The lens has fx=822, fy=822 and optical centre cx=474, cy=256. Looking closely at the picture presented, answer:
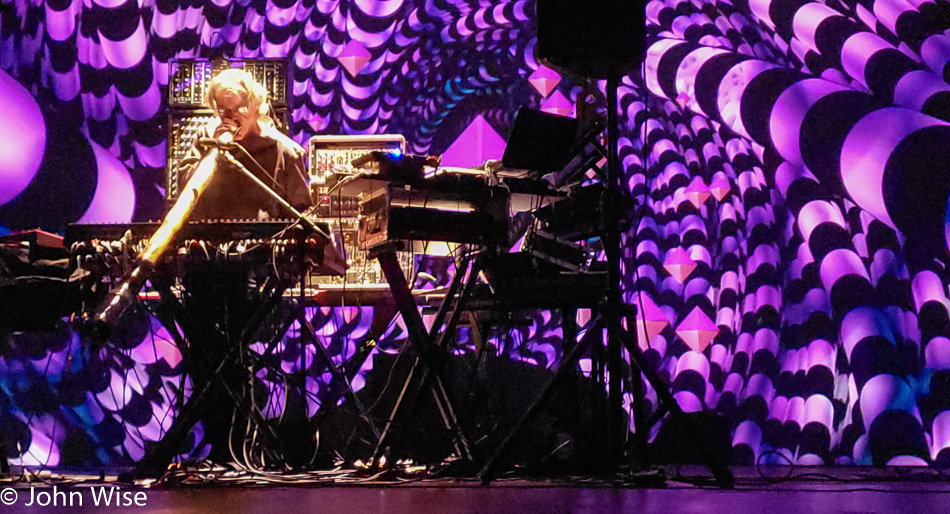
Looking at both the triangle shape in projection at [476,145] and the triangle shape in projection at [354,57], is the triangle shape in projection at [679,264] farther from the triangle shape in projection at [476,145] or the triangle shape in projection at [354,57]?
the triangle shape in projection at [354,57]

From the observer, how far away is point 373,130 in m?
4.60

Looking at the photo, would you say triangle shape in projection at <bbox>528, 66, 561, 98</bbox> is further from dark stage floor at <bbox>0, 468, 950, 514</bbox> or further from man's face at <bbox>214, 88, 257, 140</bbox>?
dark stage floor at <bbox>0, 468, 950, 514</bbox>

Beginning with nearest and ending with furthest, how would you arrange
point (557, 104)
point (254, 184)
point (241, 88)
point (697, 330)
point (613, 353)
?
point (613, 353) → point (254, 184) → point (241, 88) → point (697, 330) → point (557, 104)

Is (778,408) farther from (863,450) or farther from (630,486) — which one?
(630,486)

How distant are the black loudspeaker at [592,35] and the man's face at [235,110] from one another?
125 centimetres

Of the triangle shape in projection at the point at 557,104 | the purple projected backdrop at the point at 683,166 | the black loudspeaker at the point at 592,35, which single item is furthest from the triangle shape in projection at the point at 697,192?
the black loudspeaker at the point at 592,35

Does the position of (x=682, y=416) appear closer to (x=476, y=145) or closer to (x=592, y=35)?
(x=592, y=35)

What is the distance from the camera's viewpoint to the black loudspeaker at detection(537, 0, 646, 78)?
2605mm

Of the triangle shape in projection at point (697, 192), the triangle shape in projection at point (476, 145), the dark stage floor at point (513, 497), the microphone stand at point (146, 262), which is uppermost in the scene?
the triangle shape in projection at point (476, 145)

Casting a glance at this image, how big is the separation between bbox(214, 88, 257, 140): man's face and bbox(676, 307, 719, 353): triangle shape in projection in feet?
7.49

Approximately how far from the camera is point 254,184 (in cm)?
307

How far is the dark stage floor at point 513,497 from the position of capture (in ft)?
6.31

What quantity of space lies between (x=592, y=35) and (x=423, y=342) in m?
1.11

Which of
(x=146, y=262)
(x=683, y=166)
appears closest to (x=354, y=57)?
(x=683, y=166)
